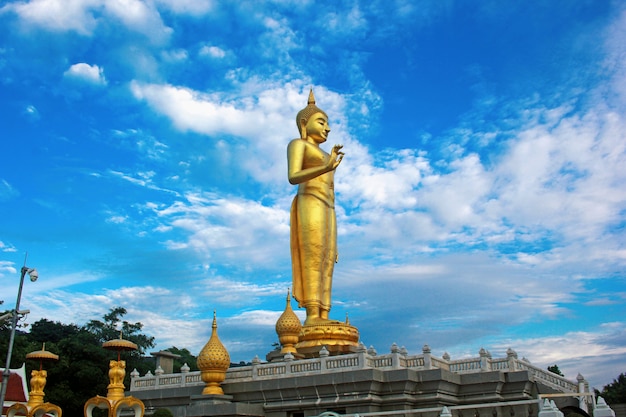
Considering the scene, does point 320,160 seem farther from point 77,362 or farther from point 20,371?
point 77,362

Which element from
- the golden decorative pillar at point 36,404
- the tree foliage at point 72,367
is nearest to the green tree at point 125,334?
the tree foliage at point 72,367

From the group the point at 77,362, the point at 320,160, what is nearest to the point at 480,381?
the point at 320,160

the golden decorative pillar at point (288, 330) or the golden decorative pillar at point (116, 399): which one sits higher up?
the golden decorative pillar at point (288, 330)

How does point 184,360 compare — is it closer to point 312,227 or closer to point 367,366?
point 312,227

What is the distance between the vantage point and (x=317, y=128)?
76.3 feet

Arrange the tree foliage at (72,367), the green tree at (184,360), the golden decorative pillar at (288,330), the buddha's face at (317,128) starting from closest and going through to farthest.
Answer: the golden decorative pillar at (288,330)
the buddha's face at (317,128)
the tree foliage at (72,367)
the green tree at (184,360)

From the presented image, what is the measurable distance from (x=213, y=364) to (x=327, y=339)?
388cm

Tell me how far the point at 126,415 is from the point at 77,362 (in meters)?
13.2

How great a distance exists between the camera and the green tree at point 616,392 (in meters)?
32.1

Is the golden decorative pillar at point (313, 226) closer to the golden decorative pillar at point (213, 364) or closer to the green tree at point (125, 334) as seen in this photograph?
the golden decorative pillar at point (213, 364)

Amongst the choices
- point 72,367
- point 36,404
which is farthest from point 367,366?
point 72,367

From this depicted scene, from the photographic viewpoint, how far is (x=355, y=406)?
632 inches

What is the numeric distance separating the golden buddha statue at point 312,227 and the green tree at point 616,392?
16.8 meters

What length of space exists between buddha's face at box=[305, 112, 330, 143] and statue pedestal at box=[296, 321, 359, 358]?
6.79 metres
